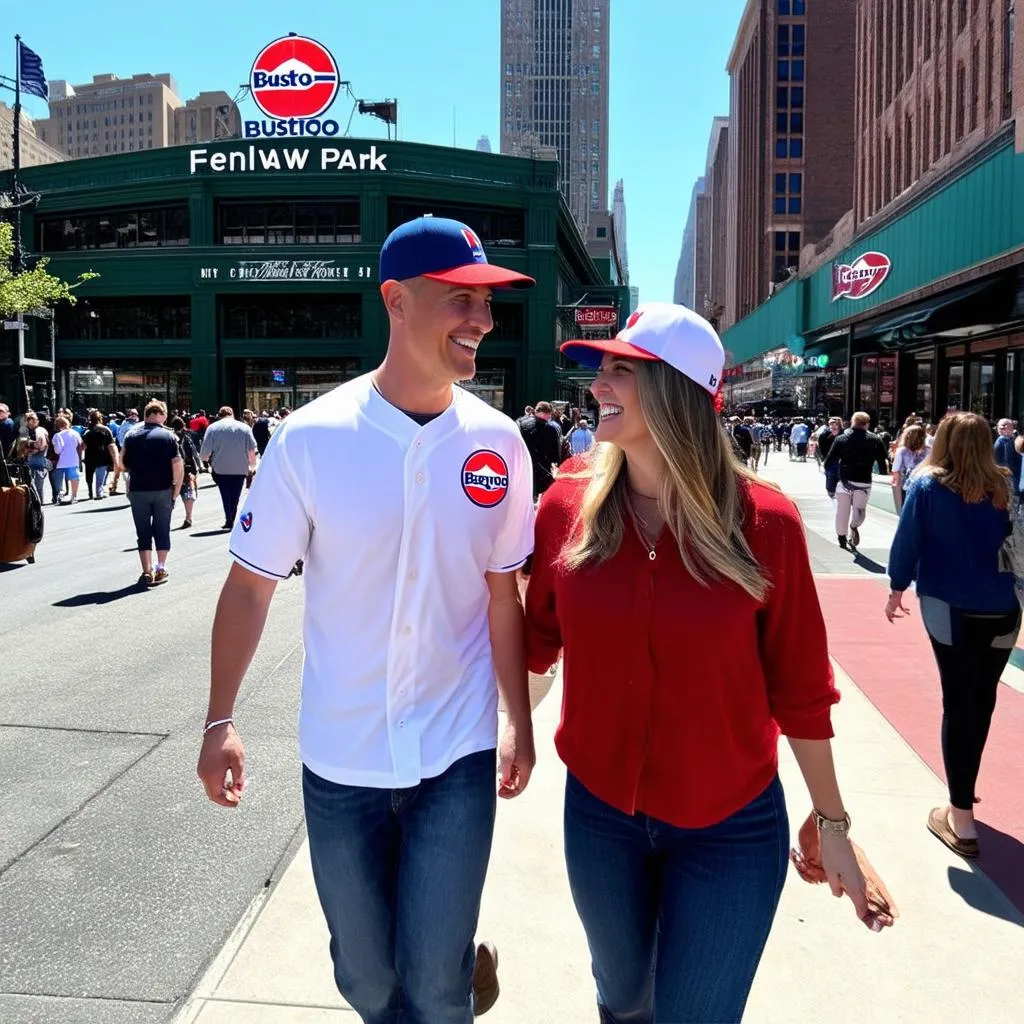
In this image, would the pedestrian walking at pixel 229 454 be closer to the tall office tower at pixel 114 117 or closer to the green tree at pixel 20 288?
the green tree at pixel 20 288

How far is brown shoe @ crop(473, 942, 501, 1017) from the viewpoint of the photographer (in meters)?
2.55

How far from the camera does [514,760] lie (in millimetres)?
2371

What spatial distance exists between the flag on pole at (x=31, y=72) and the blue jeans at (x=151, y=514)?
26723 mm

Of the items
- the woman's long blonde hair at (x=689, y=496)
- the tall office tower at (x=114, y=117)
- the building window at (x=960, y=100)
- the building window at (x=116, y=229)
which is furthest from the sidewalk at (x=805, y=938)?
the tall office tower at (x=114, y=117)

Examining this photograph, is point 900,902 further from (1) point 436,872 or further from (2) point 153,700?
(2) point 153,700

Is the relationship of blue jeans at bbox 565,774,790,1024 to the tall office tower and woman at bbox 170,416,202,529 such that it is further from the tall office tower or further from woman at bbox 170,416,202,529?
the tall office tower

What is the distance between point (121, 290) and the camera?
44312mm

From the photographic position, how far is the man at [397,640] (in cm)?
216

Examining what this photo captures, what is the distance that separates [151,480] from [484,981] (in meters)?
8.67

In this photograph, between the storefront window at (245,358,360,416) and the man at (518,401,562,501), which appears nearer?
the man at (518,401,562,501)

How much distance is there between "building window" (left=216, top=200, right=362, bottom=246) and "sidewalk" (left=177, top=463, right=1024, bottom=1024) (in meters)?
41.1

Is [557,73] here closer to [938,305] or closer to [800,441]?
[800,441]

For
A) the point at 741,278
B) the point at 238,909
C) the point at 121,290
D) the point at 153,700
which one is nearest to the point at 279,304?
the point at 121,290

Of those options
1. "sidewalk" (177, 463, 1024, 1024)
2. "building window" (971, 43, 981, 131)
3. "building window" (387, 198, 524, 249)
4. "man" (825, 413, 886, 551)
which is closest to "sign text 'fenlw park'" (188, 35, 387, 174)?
"building window" (387, 198, 524, 249)
